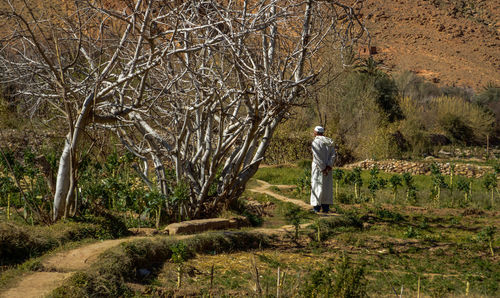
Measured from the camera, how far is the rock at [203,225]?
5793 millimetres

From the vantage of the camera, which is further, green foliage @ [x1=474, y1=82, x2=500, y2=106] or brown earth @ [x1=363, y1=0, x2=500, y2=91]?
brown earth @ [x1=363, y1=0, x2=500, y2=91]

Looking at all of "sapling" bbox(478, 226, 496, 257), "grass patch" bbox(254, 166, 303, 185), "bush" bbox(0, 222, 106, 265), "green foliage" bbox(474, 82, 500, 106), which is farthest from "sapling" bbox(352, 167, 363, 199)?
"green foliage" bbox(474, 82, 500, 106)

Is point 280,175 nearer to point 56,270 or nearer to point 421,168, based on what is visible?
point 421,168

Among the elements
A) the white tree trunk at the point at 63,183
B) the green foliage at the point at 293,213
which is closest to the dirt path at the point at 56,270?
the white tree trunk at the point at 63,183

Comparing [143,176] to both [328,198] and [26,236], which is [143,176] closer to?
[26,236]

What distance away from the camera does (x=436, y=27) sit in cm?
4969

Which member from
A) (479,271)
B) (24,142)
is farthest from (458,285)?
(24,142)

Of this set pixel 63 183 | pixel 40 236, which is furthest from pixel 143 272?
pixel 63 183

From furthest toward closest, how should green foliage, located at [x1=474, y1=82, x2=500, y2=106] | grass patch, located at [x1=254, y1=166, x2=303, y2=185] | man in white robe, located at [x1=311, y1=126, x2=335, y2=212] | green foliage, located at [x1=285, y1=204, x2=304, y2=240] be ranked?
green foliage, located at [x1=474, y1=82, x2=500, y2=106] → grass patch, located at [x1=254, y1=166, x2=303, y2=185] → man in white robe, located at [x1=311, y1=126, x2=335, y2=212] → green foliage, located at [x1=285, y1=204, x2=304, y2=240]

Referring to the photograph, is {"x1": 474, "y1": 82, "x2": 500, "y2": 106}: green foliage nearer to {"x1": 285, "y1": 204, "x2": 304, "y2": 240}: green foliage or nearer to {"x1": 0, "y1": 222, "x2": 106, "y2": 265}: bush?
{"x1": 285, "y1": 204, "x2": 304, "y2": 240}: green foliage

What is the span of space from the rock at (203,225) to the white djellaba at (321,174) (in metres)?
1.89

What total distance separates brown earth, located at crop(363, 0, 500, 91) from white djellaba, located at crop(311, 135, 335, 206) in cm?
3421

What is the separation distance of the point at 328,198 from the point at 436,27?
46.4m

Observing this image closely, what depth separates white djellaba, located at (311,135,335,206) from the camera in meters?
8.40
